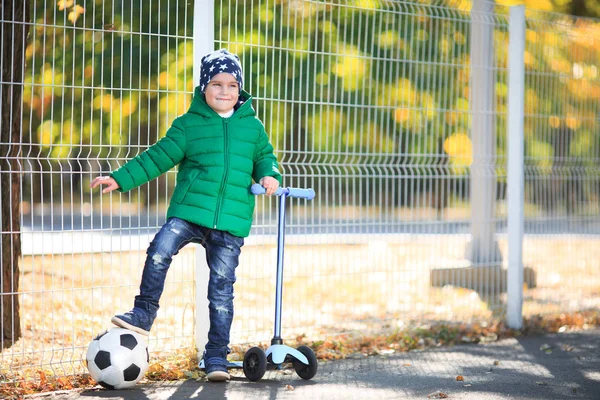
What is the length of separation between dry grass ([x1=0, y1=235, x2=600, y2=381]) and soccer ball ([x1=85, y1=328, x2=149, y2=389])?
48 centimetres

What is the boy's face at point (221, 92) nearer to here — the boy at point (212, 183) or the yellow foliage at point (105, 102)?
the boy at point (212, 183)

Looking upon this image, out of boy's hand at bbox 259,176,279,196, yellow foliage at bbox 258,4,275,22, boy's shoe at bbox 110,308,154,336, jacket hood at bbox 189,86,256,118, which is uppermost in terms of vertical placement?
yellow foliage at bbox 258,4,275,22

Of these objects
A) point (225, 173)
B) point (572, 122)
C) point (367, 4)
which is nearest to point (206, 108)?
point (225, 173)

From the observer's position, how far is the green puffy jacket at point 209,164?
504cm

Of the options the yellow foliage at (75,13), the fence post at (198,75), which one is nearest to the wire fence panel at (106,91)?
the yellow foliage at (75,13)

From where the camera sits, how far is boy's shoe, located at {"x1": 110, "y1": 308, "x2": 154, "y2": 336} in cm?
484

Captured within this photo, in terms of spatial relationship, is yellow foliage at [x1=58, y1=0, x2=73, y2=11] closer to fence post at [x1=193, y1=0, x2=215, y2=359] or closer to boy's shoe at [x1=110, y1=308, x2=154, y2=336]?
fence post at [x1=193, y1=0, x2=215, y2=359]

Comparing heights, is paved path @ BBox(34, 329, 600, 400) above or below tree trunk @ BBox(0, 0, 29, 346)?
below

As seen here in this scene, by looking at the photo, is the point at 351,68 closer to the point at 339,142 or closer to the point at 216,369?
the point at 339,142

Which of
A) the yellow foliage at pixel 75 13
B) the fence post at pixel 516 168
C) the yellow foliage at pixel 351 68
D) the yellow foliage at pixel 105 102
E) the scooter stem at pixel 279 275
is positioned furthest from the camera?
the fence post at pixel 516 168

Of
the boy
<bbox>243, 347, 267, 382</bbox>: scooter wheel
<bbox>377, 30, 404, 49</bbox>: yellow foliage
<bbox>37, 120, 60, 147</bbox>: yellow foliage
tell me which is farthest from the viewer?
<bbox>377, 30, 404, 49</bbox>: yellow foliage

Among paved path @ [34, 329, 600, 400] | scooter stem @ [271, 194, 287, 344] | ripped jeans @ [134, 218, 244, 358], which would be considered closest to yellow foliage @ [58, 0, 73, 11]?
ripped jeans @ [134, 218, 244, 358]

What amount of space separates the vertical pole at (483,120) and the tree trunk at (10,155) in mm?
3599

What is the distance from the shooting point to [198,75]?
18.4 ft
